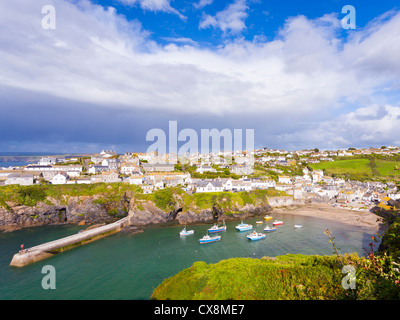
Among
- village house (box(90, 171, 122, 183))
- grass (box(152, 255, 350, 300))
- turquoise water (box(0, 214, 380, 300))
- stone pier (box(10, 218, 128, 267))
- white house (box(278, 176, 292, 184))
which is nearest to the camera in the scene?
grass (box(152, 255, 350, 300))

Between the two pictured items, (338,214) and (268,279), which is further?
(338,214)

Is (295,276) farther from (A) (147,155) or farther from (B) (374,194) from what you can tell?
(A) (147,155)

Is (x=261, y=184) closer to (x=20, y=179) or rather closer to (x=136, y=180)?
(x=136, y=180)

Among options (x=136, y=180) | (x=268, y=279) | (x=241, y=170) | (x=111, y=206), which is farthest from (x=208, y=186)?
(x=268, y=279)

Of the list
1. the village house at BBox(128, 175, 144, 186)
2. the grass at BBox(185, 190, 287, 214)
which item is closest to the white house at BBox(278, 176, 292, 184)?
the grass at BBox(185, 190, 287, 214)

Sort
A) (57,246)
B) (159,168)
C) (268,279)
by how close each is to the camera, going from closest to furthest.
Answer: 1. (268,279)
2. (57,246)
3. (159,168)

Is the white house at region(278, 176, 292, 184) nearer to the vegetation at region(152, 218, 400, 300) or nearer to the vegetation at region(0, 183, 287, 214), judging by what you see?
the vegetation at region(0, 183, 287, 214)

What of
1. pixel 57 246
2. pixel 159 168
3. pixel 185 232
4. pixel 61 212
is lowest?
pixel 185 232
